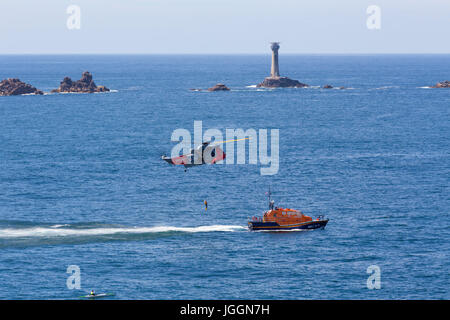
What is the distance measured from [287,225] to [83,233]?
1214 inches

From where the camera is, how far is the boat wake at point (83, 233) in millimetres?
92375

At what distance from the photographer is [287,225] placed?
9912 centimetres

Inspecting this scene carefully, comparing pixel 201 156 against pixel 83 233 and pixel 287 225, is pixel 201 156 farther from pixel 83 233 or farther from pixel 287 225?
pixel 83 233

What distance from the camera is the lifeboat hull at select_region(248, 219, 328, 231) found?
323 ft

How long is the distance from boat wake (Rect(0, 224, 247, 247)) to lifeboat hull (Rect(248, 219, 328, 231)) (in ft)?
6.62

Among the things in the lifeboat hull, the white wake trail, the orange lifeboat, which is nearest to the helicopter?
the white wake trail

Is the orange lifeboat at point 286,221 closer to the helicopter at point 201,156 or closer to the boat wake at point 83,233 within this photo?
the boat wake at point 83,233

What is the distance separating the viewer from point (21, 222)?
100312 millimetres

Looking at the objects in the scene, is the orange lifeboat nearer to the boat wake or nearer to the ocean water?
the ocean water

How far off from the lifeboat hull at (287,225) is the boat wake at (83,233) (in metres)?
2.02

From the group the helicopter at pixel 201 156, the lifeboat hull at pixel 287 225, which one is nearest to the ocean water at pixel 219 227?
the lifeboat hull at pixel 287 225

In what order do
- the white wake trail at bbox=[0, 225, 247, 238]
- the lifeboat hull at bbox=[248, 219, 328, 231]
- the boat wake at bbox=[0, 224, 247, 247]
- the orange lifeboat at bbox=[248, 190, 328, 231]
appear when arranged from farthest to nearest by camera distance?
the orange lifeboat at bbox=[248, 190, 328, 231]
the lifeboat hull at bbox=[248, 219, 328, 231]
the white wake trail at bbox=[0, 225, 247, 238]
the boat wake at bbox=[0, 224, 247, 247]
